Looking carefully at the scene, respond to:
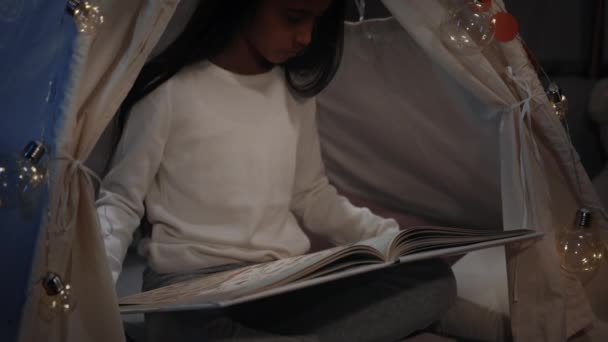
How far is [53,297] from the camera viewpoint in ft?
3.19

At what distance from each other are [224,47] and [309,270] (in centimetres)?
52

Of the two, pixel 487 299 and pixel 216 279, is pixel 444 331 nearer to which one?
pixel 487 299

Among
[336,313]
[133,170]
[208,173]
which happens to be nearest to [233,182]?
A: [208,173]

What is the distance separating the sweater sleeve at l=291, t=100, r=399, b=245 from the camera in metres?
1.54

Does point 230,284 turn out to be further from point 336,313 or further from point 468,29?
point 468,29

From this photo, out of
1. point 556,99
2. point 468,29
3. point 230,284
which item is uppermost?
point 468,29

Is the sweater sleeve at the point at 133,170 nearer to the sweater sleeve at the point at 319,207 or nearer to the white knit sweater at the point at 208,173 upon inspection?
the white knit sweater at the point at 208,173

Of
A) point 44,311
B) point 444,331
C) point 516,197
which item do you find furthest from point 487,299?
point 44,311

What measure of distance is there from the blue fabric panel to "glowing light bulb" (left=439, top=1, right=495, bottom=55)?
60 cm

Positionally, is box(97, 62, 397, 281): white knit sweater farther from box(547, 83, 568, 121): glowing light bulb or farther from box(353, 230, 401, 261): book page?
box(547, 83, 568, 121): glowing light bulb

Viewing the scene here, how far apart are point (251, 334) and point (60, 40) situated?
0.46m

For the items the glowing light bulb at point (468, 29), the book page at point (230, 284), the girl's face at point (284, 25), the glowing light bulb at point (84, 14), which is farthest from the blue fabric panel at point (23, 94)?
the glowing light bulb at point (468, 29)

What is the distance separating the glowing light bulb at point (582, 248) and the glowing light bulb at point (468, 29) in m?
0.35

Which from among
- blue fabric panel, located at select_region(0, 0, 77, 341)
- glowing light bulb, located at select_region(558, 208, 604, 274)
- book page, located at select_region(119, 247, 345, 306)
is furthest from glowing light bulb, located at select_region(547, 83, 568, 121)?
blue fabric panel, located at select_region(0, 0, 77, 341)
